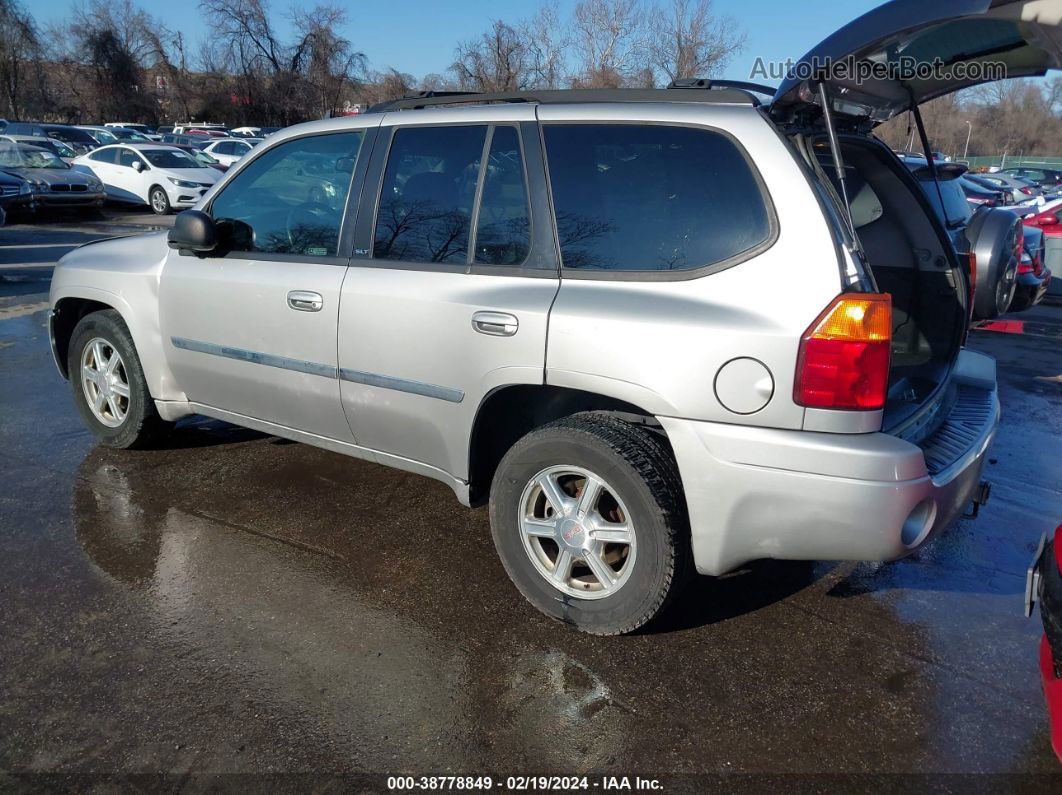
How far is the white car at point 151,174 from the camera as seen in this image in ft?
62.6

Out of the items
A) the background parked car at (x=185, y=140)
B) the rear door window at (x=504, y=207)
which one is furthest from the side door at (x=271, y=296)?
the background parked car at (x=185, y=140)

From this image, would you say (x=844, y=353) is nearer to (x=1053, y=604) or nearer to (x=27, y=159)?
(x=1053, y=604)

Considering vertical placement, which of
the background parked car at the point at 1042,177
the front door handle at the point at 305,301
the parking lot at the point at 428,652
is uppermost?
the background parked car at the point at 1042,177

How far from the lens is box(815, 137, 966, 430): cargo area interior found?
385 cm

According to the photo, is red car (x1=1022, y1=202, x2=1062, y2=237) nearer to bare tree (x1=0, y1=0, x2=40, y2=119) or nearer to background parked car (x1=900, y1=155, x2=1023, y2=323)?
background parked car (x1=900, y1=155, x2=1023, y2=323)

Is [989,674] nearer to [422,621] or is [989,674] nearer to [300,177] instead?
[422,621]

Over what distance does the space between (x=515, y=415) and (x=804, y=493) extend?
4.27 ft

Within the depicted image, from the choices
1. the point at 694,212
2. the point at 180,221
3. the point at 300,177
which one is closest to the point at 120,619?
the point at 180,221

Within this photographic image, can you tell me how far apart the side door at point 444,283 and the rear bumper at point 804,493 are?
70cm

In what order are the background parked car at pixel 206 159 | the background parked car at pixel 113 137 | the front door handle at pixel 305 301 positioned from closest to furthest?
the front door handle at pixel 305 301
the background parked car at pixel 206 159
the background parked car at pixel 113 137

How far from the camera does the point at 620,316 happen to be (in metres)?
2.88

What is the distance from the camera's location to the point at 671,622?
330 centimetres

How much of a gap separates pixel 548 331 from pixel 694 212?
642mm

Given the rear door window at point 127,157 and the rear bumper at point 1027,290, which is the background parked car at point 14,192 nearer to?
the rear door window at point 127,157
